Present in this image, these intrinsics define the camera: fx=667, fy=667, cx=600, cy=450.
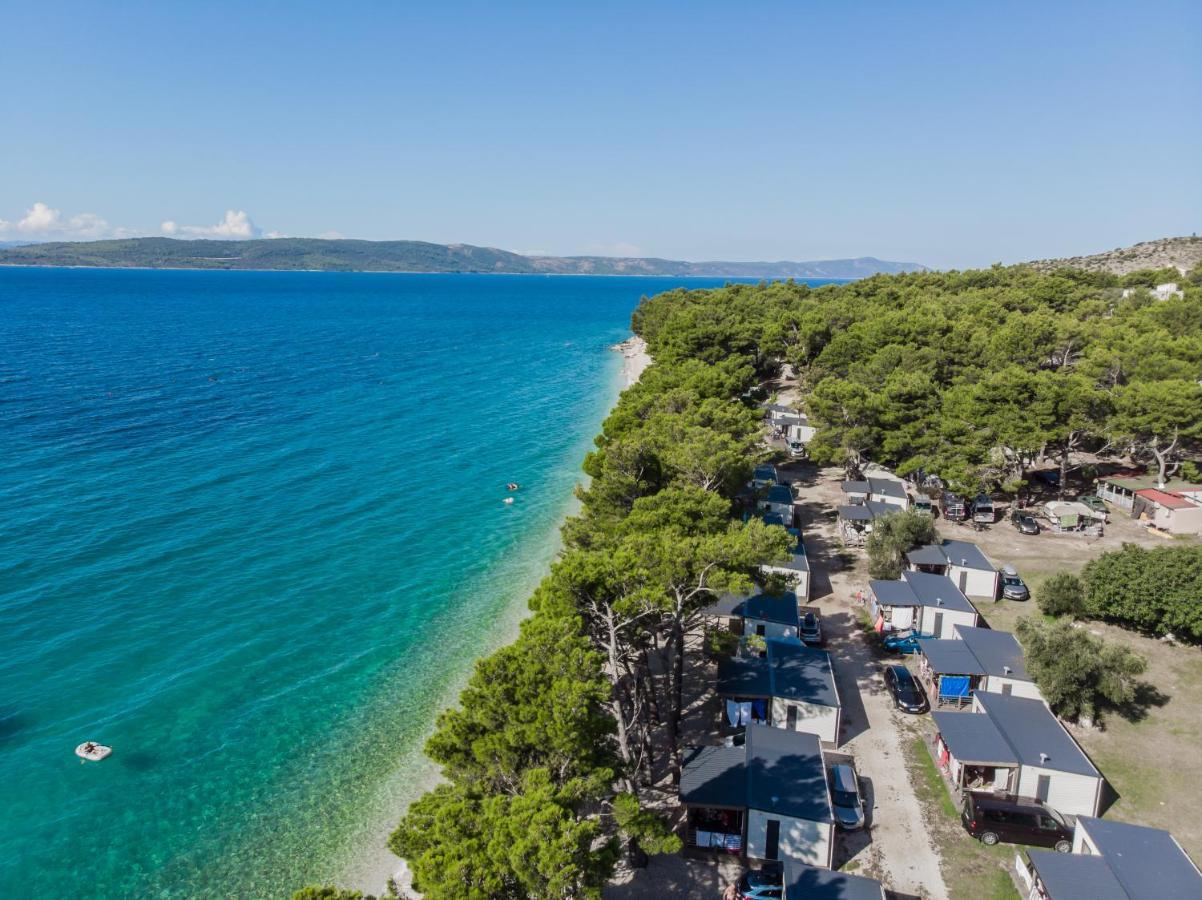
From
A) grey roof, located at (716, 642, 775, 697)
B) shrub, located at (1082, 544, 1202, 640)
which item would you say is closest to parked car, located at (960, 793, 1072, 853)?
grey roof, located at (716, 642, 775, 697)

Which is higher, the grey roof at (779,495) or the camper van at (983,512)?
the grey roof at (779,495)

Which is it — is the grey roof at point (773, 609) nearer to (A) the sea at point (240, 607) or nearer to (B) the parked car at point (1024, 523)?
(A) the sea at point (240, 607)

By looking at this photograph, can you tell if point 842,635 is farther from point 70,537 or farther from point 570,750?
point 70,537

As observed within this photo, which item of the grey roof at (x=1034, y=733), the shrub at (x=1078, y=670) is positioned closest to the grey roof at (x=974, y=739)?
the grey roof at (x=1034, y=733)

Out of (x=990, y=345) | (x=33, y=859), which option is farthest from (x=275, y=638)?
(x=990, y=345)

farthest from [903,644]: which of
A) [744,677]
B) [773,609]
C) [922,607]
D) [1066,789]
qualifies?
Answer: [1066,789]

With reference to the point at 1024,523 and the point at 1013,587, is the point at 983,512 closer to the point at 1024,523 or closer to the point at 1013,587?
the point at 1024,523
